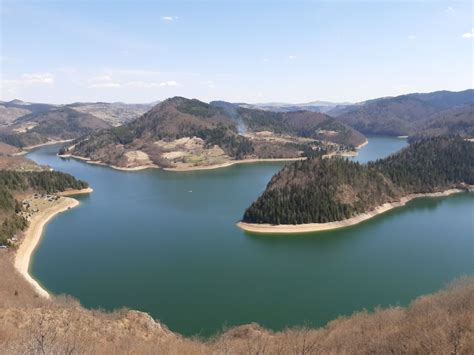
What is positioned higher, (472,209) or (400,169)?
(400,169)

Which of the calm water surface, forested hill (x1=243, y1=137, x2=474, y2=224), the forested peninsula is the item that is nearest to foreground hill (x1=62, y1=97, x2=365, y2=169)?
forested hill (x1=243, y1=137, x2=474, y2=224)

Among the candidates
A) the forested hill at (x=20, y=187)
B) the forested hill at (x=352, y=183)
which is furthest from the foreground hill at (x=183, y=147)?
the forested hill at (x=352, y=183)

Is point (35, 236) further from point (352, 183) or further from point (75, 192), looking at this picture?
point (352, 183)

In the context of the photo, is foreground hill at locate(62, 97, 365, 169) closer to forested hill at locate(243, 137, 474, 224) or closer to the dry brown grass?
forested hill at locate(243, 137, 474, 224)

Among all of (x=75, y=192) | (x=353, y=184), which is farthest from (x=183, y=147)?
(x=353, y=184)

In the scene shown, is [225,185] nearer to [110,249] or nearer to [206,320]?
[110,249]

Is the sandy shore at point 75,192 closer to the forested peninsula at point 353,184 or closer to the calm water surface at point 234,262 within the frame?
the calm water surface at point 234,262

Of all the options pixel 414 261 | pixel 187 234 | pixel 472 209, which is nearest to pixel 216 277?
pixel 187 234
